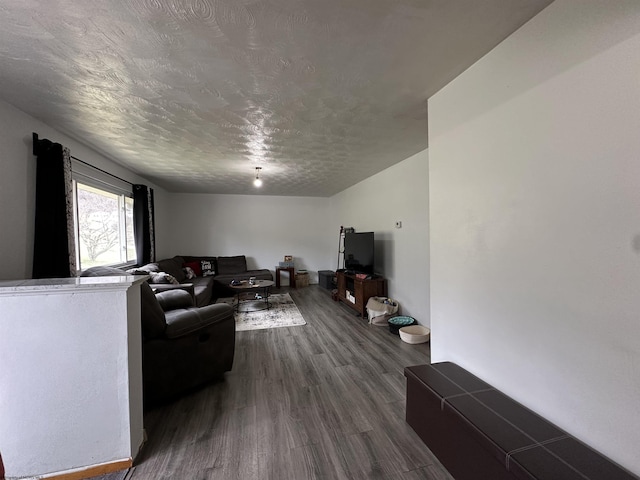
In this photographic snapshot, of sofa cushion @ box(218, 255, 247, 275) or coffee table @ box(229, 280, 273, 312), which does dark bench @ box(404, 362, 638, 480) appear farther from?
sofa cushion @ box(218, 255, 247, 275)

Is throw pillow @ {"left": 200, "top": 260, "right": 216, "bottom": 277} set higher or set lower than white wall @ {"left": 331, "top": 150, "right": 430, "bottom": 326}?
lower

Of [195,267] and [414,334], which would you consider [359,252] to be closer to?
[414,334]

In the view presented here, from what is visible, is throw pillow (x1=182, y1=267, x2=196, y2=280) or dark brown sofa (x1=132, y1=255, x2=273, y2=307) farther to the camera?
throw pillow (x1=182, y1=267, x2=196, y2=280)

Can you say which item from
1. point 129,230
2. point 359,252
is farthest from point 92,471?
point 359,252

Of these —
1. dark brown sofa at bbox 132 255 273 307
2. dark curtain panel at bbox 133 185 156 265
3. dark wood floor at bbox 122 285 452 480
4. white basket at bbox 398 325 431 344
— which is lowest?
dark wood floor at bbox 122 285 452 480

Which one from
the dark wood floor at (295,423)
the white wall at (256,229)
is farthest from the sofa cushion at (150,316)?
the white wall at (256,229)

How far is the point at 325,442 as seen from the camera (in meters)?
1.68

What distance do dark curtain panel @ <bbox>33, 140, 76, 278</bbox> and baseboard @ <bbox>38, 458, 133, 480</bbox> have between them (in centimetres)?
154

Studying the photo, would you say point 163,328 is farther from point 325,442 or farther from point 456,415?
point 456,415

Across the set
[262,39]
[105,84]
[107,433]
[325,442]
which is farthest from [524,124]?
[107,433]

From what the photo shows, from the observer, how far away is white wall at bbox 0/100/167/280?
1.96 m

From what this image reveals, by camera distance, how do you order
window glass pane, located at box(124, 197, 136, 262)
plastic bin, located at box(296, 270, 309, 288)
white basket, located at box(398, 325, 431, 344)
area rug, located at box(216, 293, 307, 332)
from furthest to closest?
plastic bin, located at box(296, 270, 309, 288)
window glass pane, located at box(124, 197, 136, 262)
area rug, located at box(216, 293, 307, 332)
white basket, located at box(398, 325, 431, 344)

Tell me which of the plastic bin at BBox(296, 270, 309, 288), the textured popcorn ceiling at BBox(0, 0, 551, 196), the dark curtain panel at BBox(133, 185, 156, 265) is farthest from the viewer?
the plastic bin at BBox(296, 270, 309, 288)

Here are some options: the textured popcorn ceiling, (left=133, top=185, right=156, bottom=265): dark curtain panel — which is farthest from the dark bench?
(left=133, top=185, right=156, bottom=265): dark curtain panel
